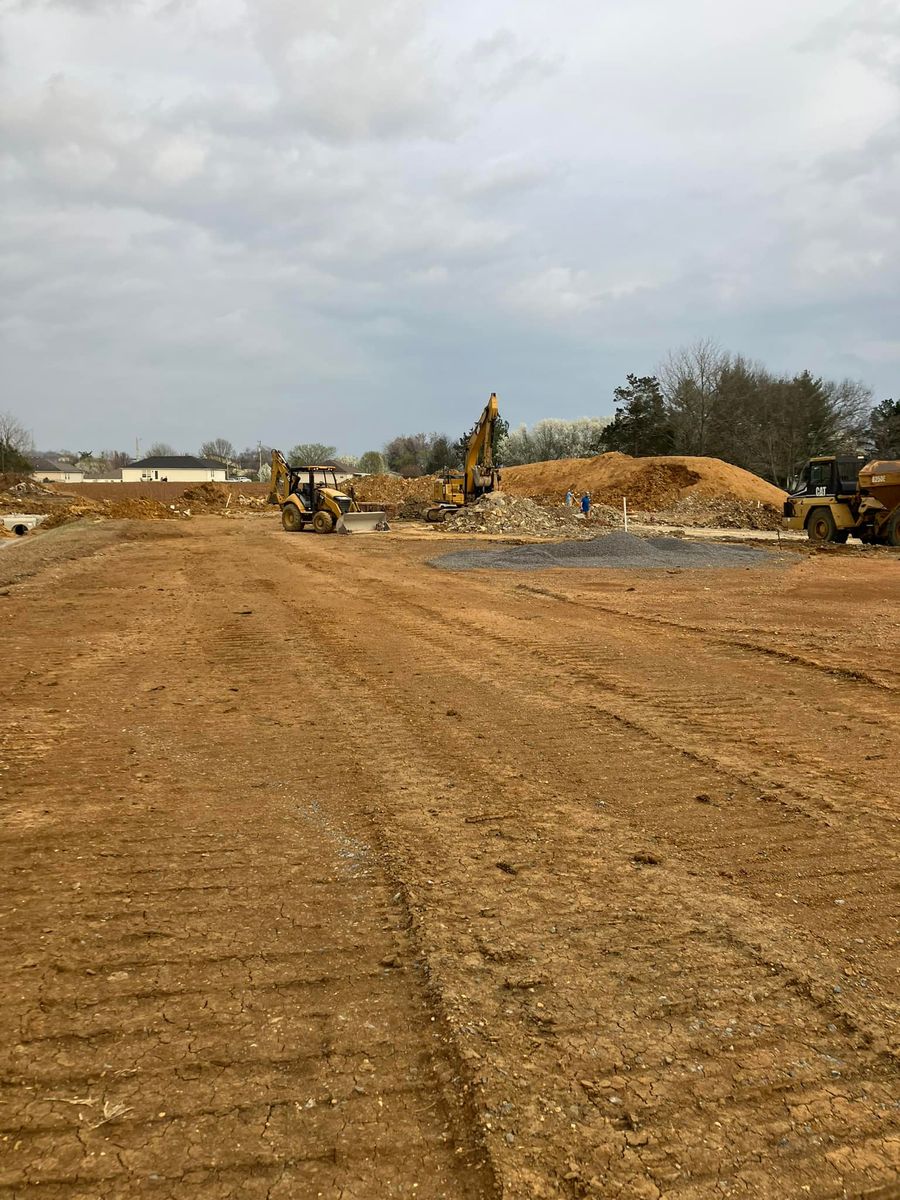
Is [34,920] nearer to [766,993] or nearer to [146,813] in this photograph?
[146,813]

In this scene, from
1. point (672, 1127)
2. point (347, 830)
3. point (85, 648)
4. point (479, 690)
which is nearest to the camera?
point (672, 1127)

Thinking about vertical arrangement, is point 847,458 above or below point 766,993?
above

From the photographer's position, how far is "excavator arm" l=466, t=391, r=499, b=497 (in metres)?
32.2

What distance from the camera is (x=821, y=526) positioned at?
2559cm

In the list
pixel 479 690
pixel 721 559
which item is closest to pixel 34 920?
pixel 479 690

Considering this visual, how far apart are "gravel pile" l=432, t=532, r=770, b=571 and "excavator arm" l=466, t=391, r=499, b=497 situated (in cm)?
1258

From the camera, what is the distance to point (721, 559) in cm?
1962

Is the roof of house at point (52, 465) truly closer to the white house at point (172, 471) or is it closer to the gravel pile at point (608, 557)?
the white house at point (172, 471)

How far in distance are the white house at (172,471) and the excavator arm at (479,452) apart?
7626 cm

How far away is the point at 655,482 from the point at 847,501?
23005mm

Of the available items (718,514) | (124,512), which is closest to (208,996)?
(718,514)

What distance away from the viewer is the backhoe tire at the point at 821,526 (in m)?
25.0

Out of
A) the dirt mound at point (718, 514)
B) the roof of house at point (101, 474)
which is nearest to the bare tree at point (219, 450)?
the roof of house at point (101, 474)

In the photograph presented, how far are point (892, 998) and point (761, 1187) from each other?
109 centimetres
